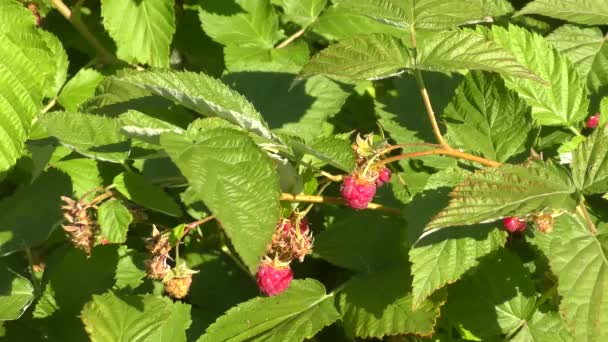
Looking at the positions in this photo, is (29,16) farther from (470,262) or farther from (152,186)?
(470,262)

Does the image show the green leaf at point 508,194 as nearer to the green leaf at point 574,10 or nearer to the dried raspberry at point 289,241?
the dried raspberry at point 289,241

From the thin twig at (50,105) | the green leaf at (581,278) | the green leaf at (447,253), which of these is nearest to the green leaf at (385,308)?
the green leaf at (447,253)

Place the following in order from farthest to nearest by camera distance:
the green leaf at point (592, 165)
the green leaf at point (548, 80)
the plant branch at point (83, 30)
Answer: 1. the plant branch at point (83, 30)
2. the green leaf at point (548, 80)
3. the green leaf at point (592, 165)

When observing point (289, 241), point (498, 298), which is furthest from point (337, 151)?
point (498, 298)

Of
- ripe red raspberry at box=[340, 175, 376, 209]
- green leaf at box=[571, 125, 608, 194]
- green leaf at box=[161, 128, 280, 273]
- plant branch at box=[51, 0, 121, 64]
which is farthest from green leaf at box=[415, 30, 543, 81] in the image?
plant branch at box=[51, 0, 121, 64]

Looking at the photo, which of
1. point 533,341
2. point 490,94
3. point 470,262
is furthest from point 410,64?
point 533,341
